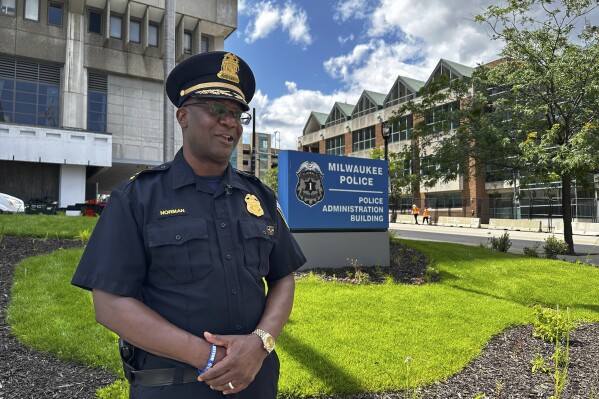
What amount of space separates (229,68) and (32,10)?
3614cm

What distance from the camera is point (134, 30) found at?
3475 centimetres

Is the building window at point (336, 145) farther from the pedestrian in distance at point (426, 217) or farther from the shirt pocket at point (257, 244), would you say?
the shirt pocket at point (257, 244)

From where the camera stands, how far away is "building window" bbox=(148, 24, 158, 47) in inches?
1389

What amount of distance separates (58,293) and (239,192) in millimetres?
5209

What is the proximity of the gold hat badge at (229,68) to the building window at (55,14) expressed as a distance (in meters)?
35.9

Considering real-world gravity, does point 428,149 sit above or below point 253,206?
above

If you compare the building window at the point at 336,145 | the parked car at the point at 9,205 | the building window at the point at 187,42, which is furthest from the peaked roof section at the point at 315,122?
the parked car at the point at 9,205

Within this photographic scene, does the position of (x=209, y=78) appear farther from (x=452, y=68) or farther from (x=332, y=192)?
(x=452, y=68)

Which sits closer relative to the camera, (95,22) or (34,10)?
(34,10)

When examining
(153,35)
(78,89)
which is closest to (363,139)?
(153,35)

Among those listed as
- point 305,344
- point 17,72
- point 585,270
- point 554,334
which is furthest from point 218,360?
point 17,72

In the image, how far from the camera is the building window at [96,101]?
32.9m

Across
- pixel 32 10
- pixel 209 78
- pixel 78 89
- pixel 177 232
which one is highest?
pixel 32 10

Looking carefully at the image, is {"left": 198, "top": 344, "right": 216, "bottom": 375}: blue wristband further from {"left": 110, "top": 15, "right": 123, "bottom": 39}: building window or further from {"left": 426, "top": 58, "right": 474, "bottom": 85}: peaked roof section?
{"left": 426, "top": 58, "right": 474, "bottom": 85}: peaked roof section
